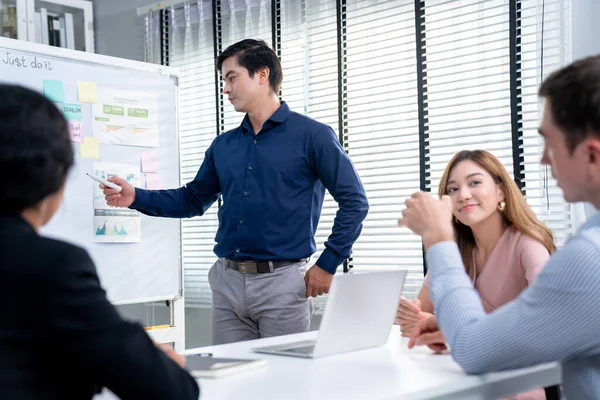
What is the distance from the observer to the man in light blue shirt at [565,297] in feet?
3.54

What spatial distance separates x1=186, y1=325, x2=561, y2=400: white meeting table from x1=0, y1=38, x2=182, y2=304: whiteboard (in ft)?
5.10

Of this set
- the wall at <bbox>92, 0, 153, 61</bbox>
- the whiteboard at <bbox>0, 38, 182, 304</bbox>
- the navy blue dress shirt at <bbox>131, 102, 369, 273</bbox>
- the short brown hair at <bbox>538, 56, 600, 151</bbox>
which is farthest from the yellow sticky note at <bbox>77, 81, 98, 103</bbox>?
the short brown hair at <bbox>538, 56, 600, 151</bbox>

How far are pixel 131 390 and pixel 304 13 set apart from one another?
3340 mm

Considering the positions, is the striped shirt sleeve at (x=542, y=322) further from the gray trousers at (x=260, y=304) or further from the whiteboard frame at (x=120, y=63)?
the whiteboard frame at (x=120, y=63)

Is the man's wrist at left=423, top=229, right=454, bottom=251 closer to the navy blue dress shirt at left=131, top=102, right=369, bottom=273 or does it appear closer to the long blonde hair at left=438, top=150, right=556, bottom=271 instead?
the long blonde hair at left=438, top=150, right=556, bottom=271

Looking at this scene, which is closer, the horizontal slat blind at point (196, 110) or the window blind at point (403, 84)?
the window blind at point (403, 84)

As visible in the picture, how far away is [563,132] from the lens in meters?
1.10

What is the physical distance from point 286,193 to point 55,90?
3.64ft

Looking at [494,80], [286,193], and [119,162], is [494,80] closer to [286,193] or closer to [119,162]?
[286,193]

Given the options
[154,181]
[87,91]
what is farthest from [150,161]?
[87,91]

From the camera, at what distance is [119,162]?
3199 mm

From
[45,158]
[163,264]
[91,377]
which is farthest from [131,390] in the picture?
[163,264]

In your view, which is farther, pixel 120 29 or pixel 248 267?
pixel 120 29

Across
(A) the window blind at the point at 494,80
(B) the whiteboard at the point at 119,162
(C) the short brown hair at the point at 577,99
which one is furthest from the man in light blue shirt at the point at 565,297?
(B) the whiteboard at the point at 119,162
